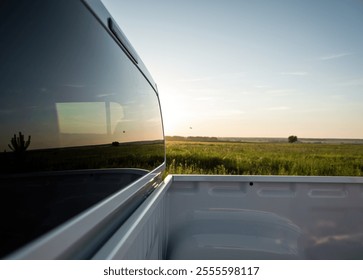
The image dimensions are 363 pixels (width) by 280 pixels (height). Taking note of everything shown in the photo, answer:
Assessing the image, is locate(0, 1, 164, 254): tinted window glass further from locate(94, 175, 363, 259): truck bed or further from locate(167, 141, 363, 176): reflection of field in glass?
locate(167, 141, 363, 176): reflection of field in glass

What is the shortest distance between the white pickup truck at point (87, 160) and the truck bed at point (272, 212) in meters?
0.02

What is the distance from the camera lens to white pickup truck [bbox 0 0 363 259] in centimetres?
87

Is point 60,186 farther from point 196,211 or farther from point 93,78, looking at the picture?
point 196,211

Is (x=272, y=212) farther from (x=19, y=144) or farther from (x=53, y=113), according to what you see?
(x=19, y=144)

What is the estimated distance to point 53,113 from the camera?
107 centimetres

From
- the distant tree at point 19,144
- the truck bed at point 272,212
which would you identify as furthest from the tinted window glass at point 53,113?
the truck bed at point 272,212

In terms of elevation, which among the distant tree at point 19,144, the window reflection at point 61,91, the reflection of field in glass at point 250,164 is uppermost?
the window reflection at point 61,91

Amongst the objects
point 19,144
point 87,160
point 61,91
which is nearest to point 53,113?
point 61,91

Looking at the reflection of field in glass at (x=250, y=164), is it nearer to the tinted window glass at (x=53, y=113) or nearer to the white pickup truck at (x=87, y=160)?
the white pickup truck at (x=87, y=160)

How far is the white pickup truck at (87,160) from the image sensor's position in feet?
2.85

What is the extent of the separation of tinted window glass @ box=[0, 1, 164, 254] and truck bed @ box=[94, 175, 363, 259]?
5.22 feet

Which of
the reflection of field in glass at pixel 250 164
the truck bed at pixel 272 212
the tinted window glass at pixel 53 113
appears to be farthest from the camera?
the reflection of field in glass at pixel 250 164

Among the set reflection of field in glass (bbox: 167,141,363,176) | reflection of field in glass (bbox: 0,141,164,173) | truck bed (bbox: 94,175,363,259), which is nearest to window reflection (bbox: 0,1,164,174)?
reflection of field in glass (bbox: 0,141,164,173)
